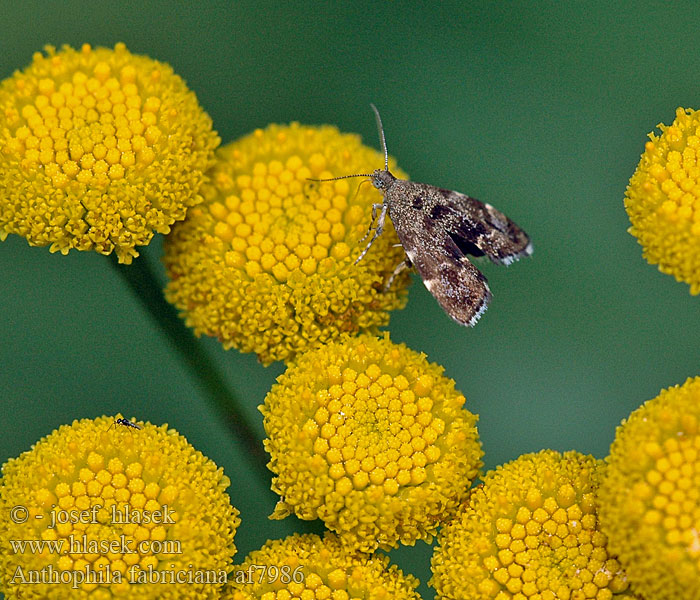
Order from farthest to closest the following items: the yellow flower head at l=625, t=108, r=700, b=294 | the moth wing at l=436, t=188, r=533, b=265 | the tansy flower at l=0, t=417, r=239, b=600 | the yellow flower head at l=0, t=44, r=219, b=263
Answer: the moth wing at l=436, t=188, r=533, b=265 → the yellow flower head at l=0, t=44, r=219, b=263 → the yellow flower head at l=625, t=108, r=700, b=294 → the tansy flower at l=0, t=417, r=239, b=600

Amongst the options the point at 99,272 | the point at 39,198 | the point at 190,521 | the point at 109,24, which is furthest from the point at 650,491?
the point at 109,24

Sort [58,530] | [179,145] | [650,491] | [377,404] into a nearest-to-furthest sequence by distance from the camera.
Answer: [650,491], [58,530], [377,404], [179,145]

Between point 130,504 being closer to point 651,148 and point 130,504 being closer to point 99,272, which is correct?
point 99,272

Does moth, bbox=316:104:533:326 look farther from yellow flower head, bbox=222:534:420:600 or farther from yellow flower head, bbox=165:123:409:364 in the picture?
yellow flower head, bbox=222:534:420:600

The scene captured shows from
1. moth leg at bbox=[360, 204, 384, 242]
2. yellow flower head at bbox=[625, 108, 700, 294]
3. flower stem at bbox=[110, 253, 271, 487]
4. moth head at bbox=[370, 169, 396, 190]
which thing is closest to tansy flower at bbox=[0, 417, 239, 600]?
flower stem at bbox=[110, 253, 271, 487]

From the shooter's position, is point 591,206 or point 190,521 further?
point 591,206

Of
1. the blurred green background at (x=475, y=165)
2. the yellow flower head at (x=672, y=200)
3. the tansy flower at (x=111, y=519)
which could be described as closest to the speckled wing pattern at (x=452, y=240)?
the blurred green background at (x=475, y=165)

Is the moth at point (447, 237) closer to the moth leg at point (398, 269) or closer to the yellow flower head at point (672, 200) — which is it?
the moth leg at point (398, 269)
